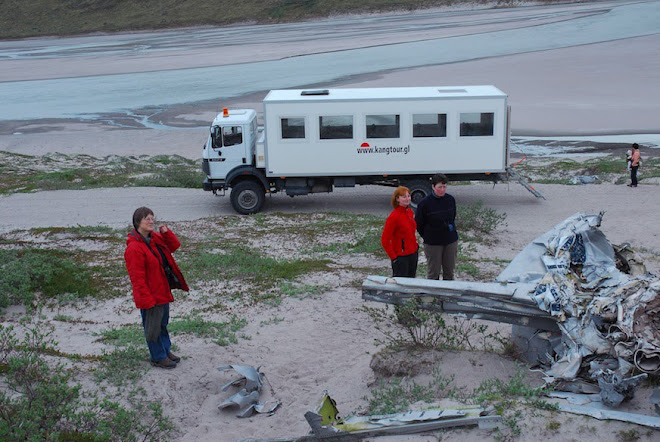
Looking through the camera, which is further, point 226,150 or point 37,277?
point 226,150

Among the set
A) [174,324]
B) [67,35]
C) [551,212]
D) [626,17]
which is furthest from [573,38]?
[67,35]

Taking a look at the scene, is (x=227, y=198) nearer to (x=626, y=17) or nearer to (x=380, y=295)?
(x=380, y=295)

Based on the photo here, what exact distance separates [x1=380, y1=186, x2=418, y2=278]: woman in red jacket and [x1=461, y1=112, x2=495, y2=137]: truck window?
9342 mm

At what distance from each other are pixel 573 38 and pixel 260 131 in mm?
38106

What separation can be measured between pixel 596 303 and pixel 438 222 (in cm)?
272

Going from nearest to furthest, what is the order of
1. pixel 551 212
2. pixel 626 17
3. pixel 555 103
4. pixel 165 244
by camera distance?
pixel 165 244 → pixel 551 212 → pixel 555 103 → pixel 626 17

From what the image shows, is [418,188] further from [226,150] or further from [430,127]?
[226,150]

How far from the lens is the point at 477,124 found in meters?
17.8

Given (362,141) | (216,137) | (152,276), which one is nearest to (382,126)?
(362,141)

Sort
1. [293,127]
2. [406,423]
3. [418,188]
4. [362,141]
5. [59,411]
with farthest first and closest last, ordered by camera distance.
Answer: [418,188], [362,141], [293,127], [59,411], [406,423]

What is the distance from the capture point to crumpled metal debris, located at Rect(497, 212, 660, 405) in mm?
6203

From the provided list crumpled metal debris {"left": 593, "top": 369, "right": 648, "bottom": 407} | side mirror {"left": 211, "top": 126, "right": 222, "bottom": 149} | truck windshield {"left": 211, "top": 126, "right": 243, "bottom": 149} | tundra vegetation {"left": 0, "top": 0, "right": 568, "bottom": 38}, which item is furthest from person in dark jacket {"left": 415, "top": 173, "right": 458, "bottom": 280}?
tundra vegetation {"left": 0, "top": 0, "right": 568, "bottom": 38}

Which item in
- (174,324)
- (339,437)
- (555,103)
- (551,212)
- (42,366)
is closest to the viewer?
(339,437)

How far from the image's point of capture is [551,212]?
17578 millimetres
